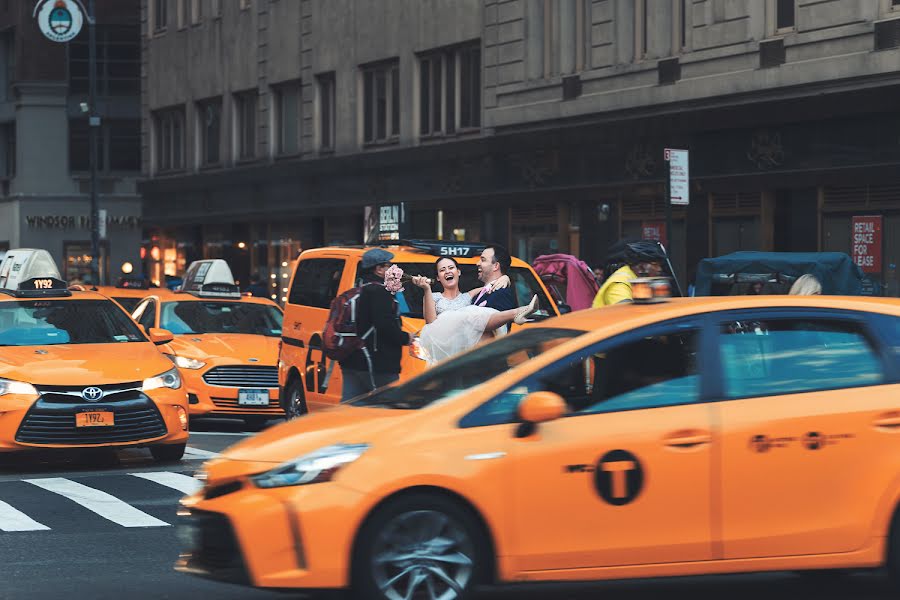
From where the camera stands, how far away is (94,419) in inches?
547

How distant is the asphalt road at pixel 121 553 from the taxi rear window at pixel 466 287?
2.60 meters

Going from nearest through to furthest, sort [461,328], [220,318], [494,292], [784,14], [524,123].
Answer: [461,328] → [494,292] → [220,318] → [784,14] → [524,123]

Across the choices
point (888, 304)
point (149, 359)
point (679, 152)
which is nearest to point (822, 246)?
point (679, 152)

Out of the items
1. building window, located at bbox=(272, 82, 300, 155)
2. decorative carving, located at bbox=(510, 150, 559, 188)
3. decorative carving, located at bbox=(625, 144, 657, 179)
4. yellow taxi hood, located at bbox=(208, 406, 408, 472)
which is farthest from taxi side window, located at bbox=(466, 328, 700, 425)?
A: building window, located at bbox=(272, 82, 300, 155)

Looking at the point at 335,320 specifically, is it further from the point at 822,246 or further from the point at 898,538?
the point at 822,246

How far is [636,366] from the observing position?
25.2ft

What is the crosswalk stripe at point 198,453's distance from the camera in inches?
628

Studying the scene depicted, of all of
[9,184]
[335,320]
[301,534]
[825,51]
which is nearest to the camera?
[301,534]

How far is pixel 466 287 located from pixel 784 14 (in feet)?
36.3

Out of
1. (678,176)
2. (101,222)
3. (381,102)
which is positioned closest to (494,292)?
(678,176)

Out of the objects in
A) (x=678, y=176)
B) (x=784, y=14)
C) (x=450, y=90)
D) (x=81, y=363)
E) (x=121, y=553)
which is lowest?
(x=121, y=553)

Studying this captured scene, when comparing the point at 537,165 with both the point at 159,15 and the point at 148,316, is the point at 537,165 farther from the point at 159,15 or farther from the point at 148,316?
the point at 159,15

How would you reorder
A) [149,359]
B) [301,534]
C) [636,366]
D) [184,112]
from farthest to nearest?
[184,112] → [149,359] → [636,366] → [301,534]

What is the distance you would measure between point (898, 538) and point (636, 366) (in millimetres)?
1506
